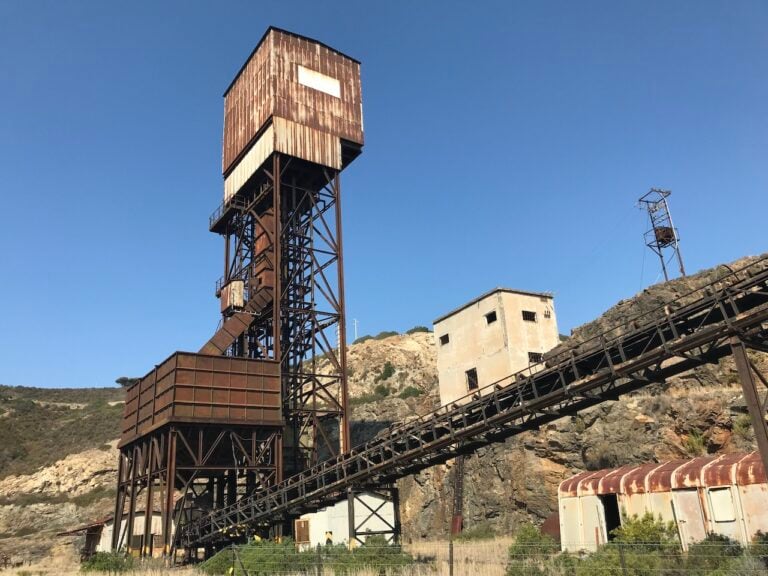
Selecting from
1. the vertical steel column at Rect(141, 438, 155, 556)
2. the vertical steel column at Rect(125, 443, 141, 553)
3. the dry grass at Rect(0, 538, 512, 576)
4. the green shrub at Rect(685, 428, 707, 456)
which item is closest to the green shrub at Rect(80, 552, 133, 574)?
the dry grass at Rect(0, 538, 512, 576)

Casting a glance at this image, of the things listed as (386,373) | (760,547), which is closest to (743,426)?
(760,547)

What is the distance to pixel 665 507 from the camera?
2148 cm

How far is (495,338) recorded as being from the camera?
131ft

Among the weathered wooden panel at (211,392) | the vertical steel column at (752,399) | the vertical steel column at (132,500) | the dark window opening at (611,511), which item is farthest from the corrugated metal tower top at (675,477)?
the vertical steel column at (132,500)

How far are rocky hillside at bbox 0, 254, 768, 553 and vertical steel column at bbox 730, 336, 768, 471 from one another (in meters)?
14.4

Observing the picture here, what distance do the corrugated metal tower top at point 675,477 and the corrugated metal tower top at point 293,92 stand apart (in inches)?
1101

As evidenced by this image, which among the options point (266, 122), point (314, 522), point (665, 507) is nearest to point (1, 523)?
point (314, 522)

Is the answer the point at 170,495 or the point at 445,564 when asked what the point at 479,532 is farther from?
the point at 170,495

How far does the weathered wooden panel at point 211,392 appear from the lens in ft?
107

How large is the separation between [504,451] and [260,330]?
17.5 metres

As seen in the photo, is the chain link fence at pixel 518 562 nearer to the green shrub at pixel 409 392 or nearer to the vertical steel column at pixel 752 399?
the vertical steel column at pixel 752 399

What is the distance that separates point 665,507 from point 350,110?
3245cm

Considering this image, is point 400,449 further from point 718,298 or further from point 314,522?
point 718,298

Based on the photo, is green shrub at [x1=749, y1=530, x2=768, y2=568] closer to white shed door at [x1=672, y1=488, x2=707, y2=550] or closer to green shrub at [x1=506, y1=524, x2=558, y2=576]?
white shed door at [x1=672, y1=488, x2=707, y2=550]
